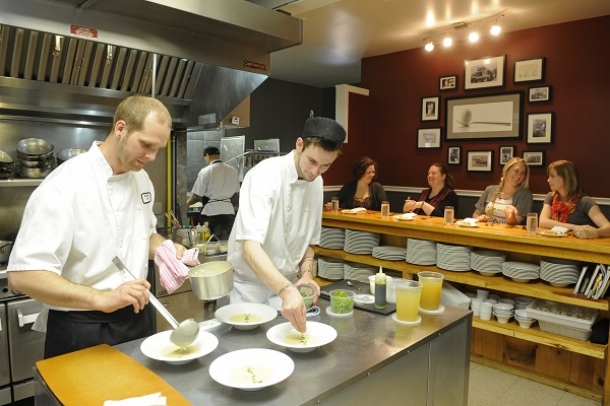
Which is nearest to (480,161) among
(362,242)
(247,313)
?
(362,242)

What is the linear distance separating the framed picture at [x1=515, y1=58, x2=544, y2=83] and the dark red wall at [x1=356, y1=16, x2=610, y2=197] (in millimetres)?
62

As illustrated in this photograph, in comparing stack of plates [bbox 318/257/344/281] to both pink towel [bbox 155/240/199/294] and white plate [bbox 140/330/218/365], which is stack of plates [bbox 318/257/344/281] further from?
white plate [bbox 140/330/218/365]

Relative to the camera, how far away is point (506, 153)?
18.1 feet

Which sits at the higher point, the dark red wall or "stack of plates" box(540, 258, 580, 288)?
the dark red wall

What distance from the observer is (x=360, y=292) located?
220 cm

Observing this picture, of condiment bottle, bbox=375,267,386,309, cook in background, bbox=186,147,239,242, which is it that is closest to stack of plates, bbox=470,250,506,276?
condiment bottle, bbox=375,267,386,309

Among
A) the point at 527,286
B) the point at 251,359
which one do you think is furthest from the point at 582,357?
the point at 251,359

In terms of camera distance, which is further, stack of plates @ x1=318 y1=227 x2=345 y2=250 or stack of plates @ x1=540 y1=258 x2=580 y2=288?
stack of plates @ x1=318 y1=227 x2=345 y2=250

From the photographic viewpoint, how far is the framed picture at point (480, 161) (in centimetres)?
566

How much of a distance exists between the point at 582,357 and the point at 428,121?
3.73 m

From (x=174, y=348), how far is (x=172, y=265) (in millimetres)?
357

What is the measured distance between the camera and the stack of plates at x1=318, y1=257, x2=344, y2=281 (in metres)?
4.35

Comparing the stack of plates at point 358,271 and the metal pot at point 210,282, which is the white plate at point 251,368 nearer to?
the metal pot at point 210,282

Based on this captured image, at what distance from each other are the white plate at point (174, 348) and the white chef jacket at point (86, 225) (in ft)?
1.10
